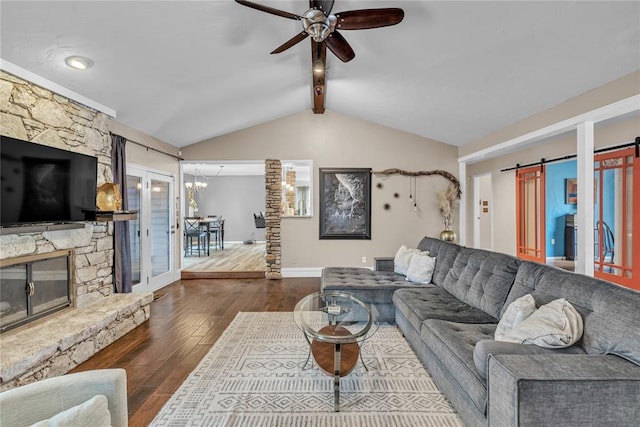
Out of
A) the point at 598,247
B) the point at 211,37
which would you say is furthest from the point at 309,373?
the point at 598,247

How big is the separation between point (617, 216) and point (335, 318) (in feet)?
16.6

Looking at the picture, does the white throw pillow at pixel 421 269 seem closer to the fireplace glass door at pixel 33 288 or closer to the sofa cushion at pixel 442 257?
the sofa cushion at pixel 442 257

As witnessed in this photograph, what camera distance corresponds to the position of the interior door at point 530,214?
21.2ft

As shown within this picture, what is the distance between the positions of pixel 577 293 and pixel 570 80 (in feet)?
7.84

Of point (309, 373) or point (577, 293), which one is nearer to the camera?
point (577, 293)

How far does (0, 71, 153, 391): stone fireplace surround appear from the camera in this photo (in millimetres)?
2277

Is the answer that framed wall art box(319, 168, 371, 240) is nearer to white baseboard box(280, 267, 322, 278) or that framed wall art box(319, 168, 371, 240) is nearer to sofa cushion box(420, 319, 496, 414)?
white baseboard box(280, 267, 322, 278)

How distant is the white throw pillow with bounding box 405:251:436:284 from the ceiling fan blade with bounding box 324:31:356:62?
242cm

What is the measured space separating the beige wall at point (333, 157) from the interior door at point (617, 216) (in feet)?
8.93

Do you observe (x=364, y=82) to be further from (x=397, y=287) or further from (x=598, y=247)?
(x=598, y=247)

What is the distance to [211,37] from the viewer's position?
2.80 meters

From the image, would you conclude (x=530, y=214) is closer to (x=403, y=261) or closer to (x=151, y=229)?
(x=403, y=261)

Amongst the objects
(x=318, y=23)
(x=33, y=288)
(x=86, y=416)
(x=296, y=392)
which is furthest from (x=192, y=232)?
(x=86, y=416)

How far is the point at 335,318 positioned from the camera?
252 centimetres
